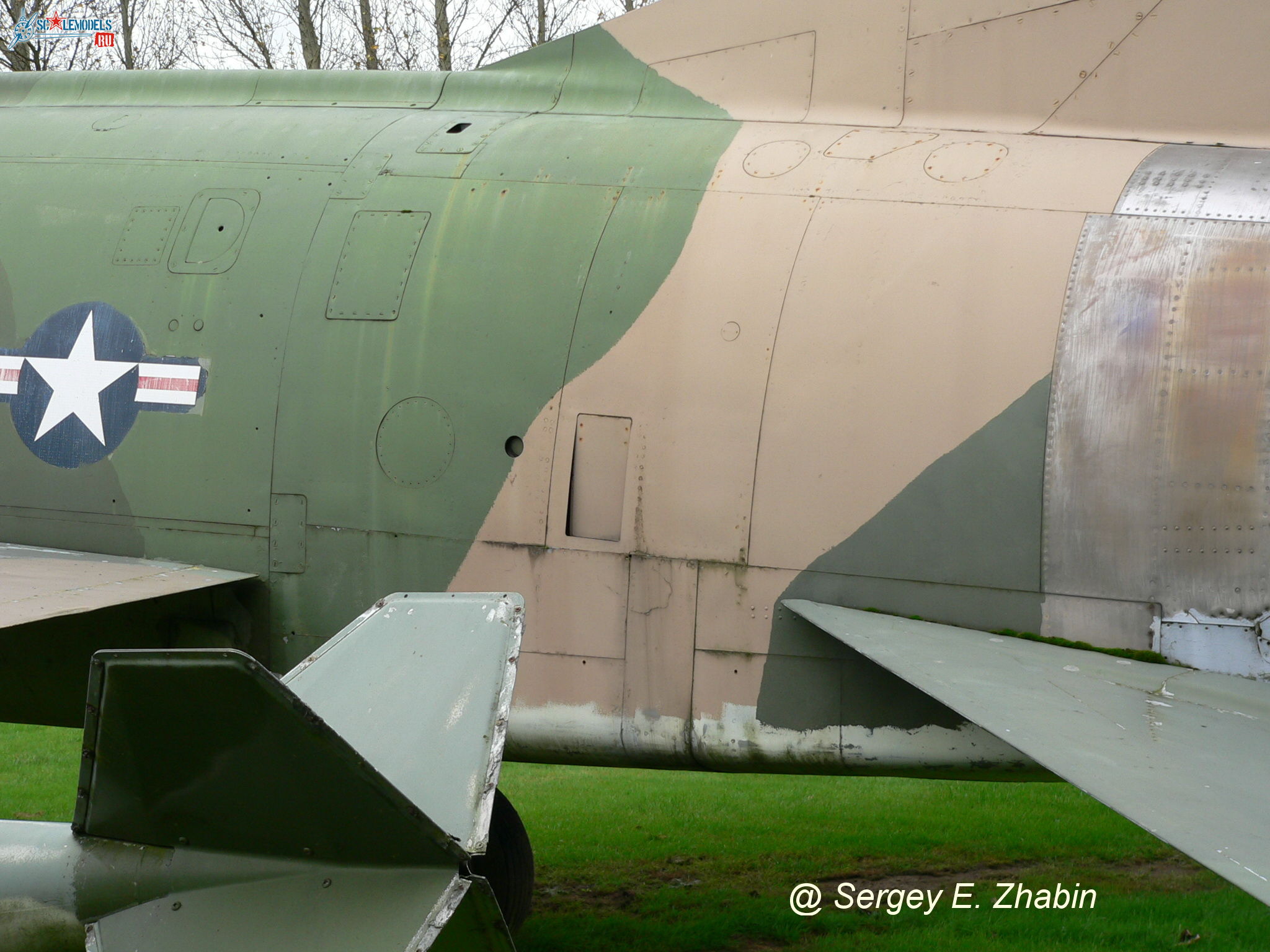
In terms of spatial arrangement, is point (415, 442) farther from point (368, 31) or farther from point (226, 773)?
point (368, 31)

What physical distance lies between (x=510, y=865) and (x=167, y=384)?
2546 millimetres

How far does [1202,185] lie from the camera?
4.16 m

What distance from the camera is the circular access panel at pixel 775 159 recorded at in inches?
183

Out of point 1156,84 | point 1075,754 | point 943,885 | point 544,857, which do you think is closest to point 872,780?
point 943,885

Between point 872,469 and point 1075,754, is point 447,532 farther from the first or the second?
point 1075,754

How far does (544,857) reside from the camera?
6.78 m

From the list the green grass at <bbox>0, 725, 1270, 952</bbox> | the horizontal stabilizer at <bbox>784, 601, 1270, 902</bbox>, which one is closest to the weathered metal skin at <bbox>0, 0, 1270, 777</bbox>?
the horizontal stabilizer at <bbox>784, 601, 1270, 902</bbox>

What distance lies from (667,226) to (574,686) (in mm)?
1811

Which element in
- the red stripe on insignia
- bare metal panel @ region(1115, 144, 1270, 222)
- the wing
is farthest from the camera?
the red stripe on insignia

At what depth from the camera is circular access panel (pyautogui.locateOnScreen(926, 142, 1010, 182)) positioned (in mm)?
4434

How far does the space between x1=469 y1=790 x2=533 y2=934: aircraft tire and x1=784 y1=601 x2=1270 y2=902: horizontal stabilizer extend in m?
1.89

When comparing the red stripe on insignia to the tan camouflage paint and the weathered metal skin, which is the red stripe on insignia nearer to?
the weathered metal skin

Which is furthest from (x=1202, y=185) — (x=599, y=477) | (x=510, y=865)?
(x=510, y=865)

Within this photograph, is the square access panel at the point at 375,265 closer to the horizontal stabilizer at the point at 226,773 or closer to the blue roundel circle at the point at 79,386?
the blue roundel circle at the point at 79,386
